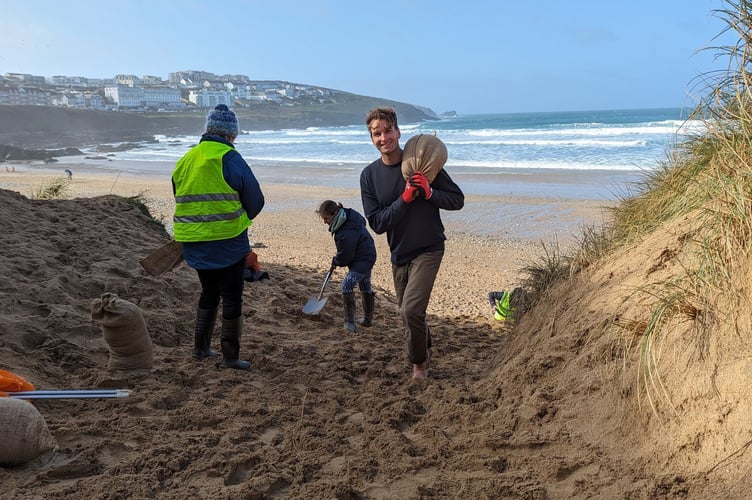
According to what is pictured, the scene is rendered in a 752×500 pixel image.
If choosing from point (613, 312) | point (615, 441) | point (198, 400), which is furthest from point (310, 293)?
point (615, 441)

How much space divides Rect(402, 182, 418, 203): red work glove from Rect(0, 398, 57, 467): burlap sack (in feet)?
7.71

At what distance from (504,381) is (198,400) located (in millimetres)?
1919

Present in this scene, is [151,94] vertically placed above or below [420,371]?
above

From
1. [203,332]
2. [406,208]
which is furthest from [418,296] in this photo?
[203,332]

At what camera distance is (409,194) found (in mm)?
4094

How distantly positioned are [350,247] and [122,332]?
251 centimetres

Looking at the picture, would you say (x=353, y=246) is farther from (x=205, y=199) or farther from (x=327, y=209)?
(x=205, y=199)

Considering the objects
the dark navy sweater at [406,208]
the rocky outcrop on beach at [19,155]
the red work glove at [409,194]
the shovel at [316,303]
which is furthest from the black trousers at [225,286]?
the rocky outcrop on beach at [19,155]

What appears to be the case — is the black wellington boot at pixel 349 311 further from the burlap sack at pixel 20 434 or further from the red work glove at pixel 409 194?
the burlap sack at pixel 20 434

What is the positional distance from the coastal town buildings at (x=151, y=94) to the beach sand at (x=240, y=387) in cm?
8751

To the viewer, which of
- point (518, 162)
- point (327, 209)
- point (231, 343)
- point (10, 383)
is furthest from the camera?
point (518, 162)

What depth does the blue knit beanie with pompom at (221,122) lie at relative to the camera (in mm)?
4582

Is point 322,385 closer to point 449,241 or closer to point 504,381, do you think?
point 504,381

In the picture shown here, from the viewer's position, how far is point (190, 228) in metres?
4.48
